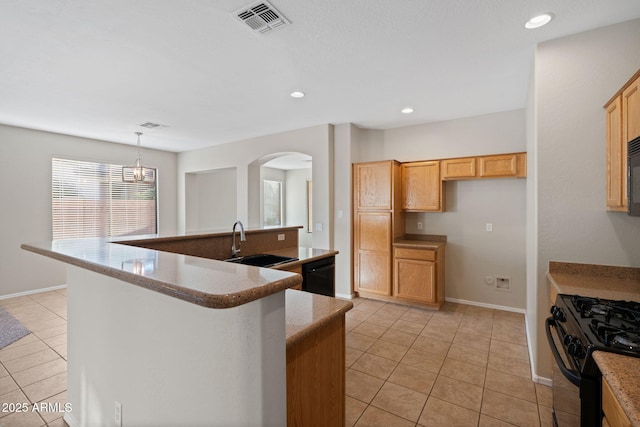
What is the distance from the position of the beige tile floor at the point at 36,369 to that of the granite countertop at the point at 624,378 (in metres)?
2.84

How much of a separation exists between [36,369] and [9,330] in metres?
1.27

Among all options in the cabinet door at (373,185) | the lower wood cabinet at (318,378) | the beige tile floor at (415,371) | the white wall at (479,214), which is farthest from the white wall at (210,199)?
the lower wood cabinet at (318,378)

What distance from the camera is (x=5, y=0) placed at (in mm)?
1784

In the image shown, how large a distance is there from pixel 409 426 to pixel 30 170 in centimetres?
616

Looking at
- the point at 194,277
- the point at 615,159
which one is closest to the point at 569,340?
the point at 615,159

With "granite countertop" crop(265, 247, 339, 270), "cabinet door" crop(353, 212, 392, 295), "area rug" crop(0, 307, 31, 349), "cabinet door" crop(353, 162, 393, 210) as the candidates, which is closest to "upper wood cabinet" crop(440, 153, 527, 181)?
"cabinet door" crop(353, 162, 393, 210)

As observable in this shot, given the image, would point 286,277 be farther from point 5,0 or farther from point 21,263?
point 21,263

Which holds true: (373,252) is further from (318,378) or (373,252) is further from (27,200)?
(27,200)

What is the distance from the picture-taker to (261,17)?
6.47 feet

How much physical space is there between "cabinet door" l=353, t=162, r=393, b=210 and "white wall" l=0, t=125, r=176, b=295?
4887mm

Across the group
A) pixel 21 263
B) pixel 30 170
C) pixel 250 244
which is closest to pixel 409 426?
pixel 250 244

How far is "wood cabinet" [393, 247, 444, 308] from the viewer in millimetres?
3922

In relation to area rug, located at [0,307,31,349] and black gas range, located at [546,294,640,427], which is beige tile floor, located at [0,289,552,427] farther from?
black gas range, located at [546,294,640,427]

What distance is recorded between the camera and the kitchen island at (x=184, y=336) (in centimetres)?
88
